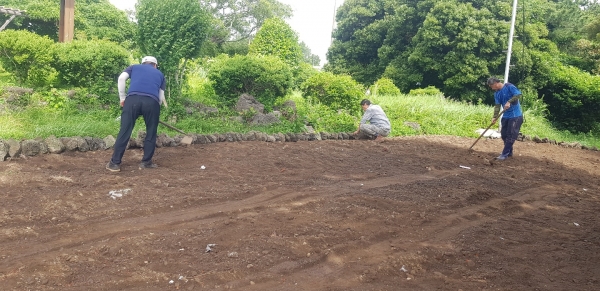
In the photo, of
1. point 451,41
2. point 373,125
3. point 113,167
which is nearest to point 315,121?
point 373,125

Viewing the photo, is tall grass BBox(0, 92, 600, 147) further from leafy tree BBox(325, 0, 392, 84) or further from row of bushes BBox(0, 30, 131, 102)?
leafy tree BBox(325, 0, 392, 84)

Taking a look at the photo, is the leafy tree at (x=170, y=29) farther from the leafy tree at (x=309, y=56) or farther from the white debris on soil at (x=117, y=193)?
the leafy tree at (x=309, y=56)

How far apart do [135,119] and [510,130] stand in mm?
7215

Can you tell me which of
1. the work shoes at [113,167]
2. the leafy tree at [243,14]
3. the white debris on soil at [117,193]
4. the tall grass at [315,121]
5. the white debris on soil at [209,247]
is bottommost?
the white debris on soil at [117,193]

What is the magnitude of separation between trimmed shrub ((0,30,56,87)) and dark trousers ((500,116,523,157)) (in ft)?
30.5

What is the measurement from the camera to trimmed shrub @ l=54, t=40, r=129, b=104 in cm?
906

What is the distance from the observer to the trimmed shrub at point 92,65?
9062 millimetres

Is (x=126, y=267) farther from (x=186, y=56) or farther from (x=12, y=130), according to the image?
(x=186, y=56)

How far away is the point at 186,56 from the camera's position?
959 centimetres

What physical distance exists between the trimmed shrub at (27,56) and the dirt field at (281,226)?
3664mm

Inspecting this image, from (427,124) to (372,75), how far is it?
11.9 metres

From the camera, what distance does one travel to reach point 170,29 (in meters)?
9.20

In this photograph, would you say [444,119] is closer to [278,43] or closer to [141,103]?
[278,43]

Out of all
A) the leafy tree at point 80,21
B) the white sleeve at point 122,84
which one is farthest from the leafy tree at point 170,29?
the leafy tree at point 80,21
